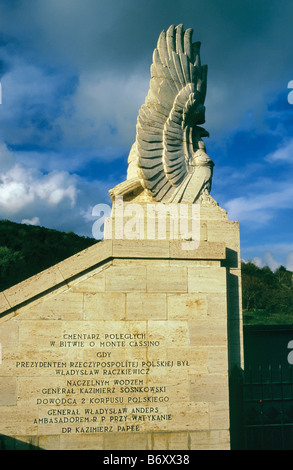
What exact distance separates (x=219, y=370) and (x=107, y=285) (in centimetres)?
261

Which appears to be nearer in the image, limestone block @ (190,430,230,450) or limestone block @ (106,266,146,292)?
limestone block @ (190,430,230,450)

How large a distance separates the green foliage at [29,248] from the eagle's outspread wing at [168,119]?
59.0 ft

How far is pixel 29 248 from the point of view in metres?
30.5

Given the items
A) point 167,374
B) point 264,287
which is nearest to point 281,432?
point 167,374

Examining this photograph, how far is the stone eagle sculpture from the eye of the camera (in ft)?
33.3

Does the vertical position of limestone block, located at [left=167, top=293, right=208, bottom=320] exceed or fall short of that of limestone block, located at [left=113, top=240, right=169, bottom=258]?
it falls short

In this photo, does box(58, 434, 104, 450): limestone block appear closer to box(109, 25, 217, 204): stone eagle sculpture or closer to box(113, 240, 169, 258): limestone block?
box(113, 240, 169, 258): limestone block

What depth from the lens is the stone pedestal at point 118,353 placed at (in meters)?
7.68

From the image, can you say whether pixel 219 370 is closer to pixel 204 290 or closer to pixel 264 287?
pixel 204 290

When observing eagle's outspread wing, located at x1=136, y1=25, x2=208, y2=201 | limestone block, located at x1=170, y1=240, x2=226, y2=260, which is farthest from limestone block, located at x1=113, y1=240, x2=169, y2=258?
eagle's outspread wing, located at x1=136, y1=25, x2=208, y2=201

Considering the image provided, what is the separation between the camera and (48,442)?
7.61 metres

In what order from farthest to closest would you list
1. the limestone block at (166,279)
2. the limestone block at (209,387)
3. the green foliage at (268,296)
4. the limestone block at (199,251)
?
1. the green foliage at (268,296)
2. the limestone block at (199,251)
3. the limestone block at (166,279)
4. the limestone block at (209,387)

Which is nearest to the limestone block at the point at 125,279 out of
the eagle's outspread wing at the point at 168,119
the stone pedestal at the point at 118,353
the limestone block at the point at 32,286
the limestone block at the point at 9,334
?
the stone pedestal at the point at 118,353

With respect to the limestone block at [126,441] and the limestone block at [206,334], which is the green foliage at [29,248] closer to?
the limestone block at [126,441]
